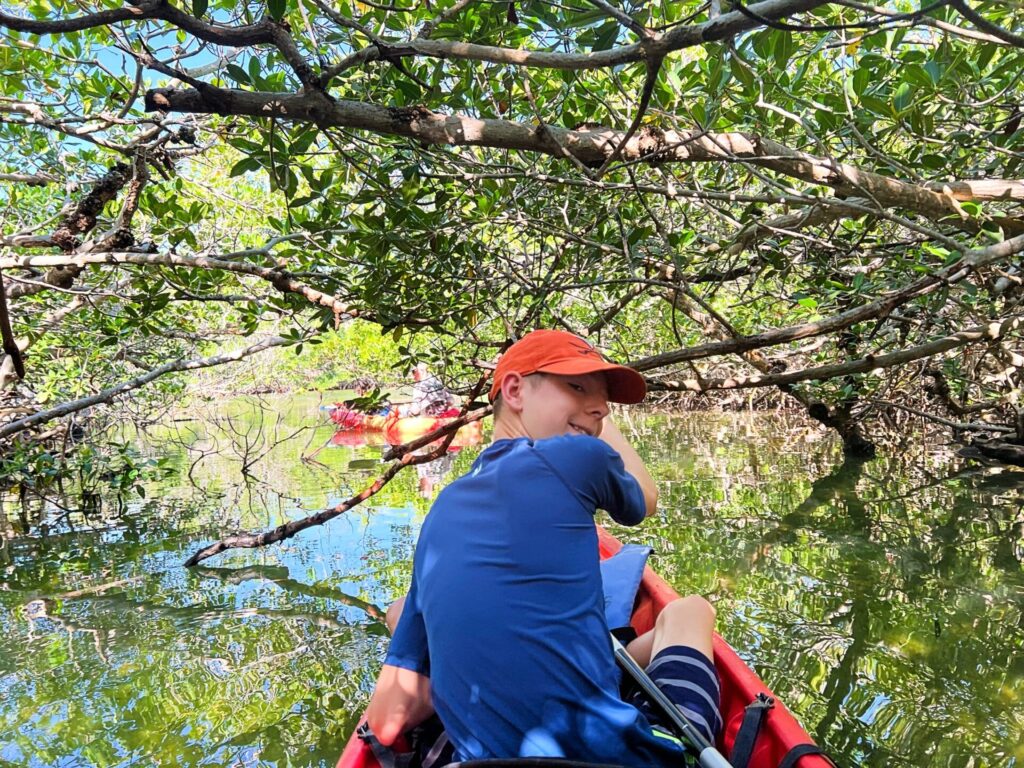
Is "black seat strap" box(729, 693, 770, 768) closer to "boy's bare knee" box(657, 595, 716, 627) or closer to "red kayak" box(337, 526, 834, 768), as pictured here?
"red kayak" box(337, 526, 834, 768)

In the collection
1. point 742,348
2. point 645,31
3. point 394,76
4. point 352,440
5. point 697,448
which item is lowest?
point 352,440

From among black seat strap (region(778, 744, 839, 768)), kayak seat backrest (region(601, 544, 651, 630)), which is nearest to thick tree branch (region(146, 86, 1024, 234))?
kayak seat backrest (region(601, 544, 651, 630))

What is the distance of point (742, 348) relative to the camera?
3062 millimetres

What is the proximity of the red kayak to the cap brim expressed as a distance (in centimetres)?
87

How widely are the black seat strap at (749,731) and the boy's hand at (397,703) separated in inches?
29.6

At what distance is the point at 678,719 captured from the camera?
164 cm

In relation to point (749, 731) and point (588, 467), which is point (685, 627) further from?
point (588, 467)

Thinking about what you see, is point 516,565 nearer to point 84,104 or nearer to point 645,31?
point 645,31

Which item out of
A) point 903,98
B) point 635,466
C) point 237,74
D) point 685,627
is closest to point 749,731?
point 685,627

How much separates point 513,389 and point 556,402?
0.12 m

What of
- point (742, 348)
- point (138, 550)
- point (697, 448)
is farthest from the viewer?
point (697, 448)

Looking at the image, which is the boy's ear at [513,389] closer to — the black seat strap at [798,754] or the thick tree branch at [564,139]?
→ the thick tree branch at [564,139]

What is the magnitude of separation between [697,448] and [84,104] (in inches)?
310

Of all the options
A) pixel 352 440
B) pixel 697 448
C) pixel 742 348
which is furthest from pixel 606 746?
pixel 352 440
